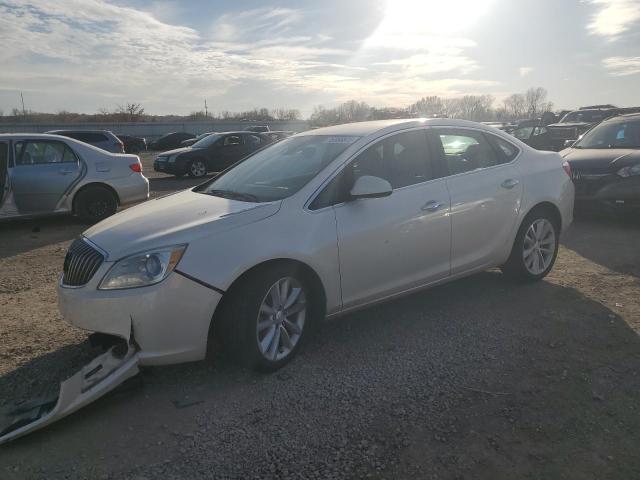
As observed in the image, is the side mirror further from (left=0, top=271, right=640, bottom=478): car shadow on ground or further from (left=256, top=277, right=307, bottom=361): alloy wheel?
(left=0, top=271, right=640, bottom=478): car shadow on ground

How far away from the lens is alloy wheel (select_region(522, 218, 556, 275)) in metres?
5.10

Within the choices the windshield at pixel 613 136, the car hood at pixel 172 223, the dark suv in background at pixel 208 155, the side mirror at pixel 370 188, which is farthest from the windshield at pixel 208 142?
the side mirror at pixel 370 188

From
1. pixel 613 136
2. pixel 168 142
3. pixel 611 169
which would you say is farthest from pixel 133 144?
pixel 611 169

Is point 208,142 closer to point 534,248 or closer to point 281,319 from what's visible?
point 534,248

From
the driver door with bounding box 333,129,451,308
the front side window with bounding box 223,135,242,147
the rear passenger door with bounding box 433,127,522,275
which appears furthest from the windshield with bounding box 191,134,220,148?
Answer: the driver door with bounding box 333,129,451,308

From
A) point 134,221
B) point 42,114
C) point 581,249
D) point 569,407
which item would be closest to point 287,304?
point 134,221

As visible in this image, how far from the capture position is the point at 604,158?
26.2ft

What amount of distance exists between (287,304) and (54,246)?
5.41m

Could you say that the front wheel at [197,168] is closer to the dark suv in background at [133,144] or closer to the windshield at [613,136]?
the windshield at [613,136]

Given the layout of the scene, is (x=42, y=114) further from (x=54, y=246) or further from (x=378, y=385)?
(x=378, y=385)

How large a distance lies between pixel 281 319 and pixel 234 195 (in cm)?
111

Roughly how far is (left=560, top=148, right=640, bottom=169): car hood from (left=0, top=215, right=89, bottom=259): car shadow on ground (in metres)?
7.96

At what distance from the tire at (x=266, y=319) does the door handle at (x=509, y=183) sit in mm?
2204

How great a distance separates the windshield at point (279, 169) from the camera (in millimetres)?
3949
